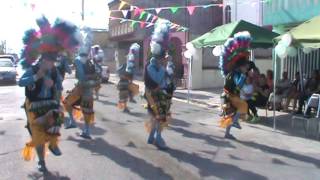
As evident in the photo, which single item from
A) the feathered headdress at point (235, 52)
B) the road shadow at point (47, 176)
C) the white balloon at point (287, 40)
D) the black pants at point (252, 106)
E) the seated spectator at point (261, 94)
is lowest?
the road shadow at point (47, 176)

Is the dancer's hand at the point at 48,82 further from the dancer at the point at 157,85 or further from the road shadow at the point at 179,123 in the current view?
the road shadow at the point at 179,123

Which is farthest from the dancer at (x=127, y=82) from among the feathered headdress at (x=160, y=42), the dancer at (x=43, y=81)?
the dancer at (x=43, y=81)

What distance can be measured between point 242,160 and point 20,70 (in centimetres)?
361

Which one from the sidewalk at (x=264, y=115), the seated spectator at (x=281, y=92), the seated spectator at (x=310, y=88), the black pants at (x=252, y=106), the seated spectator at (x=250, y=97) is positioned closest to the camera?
the sidewalk at (x=264, y=115)

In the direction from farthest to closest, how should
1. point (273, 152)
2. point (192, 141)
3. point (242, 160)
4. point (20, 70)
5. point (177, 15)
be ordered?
point (177, 15)
point (192, 141)
point (273, 152)
point (242, 160)
point (20, 70)

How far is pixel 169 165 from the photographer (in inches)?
314

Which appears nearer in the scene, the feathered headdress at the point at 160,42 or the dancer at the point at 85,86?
the feathered headdress at the point at 160,42

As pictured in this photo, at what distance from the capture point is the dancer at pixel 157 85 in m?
9.11

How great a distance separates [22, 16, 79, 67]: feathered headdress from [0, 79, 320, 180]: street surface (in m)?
1.60

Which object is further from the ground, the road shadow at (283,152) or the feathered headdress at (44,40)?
the feathered headdress at (44,40)

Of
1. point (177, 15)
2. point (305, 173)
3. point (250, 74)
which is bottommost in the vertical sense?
point (305, 173)

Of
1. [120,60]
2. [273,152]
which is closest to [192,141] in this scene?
[273,152]

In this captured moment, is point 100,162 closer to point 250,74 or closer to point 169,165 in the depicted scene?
point 169,165

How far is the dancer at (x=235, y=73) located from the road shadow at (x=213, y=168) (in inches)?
76.1
